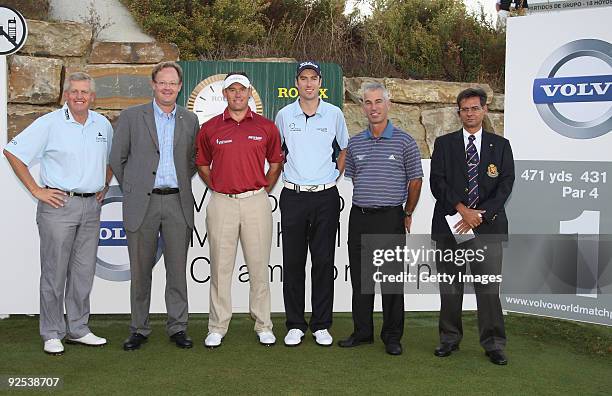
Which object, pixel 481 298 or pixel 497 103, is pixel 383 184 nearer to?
pixel 481 298

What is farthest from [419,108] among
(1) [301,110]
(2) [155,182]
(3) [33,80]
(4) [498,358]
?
(2) [155,182]

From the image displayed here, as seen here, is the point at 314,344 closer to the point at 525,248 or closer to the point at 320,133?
the point at 320,133

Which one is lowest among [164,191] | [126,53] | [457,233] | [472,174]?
[457,233]

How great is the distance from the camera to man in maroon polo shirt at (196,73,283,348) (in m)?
4.48

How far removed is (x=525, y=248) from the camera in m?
5.43

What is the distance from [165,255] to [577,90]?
314 centimetres

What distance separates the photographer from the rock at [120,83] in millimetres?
7973

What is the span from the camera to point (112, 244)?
17.6 feet

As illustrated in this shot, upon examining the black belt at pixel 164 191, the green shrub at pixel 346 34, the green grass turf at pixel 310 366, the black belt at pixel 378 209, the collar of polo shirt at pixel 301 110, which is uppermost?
the green shrub at pixel 346 34

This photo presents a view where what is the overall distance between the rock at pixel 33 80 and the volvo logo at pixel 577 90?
523 centimetres

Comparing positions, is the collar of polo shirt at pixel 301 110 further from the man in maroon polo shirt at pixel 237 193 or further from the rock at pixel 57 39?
the rock at pixel 57 39

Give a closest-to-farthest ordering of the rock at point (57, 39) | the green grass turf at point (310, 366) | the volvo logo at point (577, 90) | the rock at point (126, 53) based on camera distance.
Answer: the green grass turf at point (310, 366)
the volvo logo at point (577, 90)
the rock at point (57, 39)
the rock at point (126, 53)

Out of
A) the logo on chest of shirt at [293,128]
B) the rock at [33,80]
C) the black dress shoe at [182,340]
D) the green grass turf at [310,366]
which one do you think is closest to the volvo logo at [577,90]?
the green grass turf at [310,366]

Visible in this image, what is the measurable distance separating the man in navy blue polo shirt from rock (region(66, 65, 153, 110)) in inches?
161
